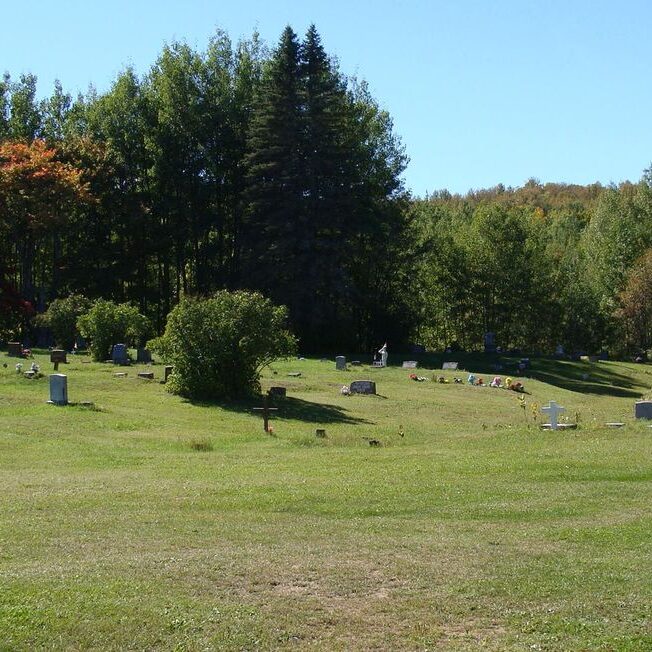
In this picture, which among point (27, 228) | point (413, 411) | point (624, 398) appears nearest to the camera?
point (413, 411)

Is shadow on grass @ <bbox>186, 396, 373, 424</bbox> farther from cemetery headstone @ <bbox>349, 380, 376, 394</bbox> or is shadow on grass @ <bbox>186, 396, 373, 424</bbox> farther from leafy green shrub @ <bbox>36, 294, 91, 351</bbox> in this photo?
leafy green shrub @ <bbox>36, 294, 91, 351</bbox>

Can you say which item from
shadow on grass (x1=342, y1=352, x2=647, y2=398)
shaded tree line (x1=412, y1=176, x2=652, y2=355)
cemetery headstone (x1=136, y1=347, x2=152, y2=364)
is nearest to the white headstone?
cemetery headstone (x1=136, y1=347, x2=152, y2=364)

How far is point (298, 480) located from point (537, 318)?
51.2m

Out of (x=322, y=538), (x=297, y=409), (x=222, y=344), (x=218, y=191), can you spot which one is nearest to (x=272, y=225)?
(x=218, y=191)

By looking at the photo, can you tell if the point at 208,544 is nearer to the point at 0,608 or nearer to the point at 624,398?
the point at 0,608

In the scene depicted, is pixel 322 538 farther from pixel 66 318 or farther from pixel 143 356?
pixel 66 318

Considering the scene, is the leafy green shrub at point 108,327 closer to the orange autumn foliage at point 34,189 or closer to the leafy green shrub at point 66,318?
the leafy green shrub at point 66,318

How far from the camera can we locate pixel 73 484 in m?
15.4

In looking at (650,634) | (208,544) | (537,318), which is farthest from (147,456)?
(537,318)

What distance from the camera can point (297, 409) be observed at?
29.0m

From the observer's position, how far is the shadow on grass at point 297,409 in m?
27.6

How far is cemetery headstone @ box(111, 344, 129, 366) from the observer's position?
3831cm

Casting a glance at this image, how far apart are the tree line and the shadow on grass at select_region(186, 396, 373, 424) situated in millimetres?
20403

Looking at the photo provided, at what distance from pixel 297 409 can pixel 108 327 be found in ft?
45.5
